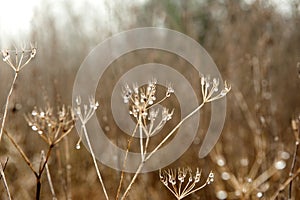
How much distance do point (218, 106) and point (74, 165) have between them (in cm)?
153

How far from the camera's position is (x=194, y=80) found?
4953 mm

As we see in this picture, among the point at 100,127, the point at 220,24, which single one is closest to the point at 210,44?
the point at 220,24

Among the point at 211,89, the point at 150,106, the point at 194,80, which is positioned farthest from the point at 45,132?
the point at 194,80

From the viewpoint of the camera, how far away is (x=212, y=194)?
13.0 ft

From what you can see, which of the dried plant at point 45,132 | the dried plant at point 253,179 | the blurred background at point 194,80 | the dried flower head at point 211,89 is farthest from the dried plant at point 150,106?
the blurred background at point 194,80

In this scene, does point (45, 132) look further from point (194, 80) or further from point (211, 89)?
point (194, 80)

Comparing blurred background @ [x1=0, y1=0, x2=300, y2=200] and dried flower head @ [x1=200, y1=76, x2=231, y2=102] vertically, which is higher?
blurred background @ [x1=0, y1=0, x2=300, y2=200]

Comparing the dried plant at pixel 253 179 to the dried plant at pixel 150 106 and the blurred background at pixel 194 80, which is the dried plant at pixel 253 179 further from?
the dried plant at pixel 150 106

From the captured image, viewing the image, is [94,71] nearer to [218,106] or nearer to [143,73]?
[143,73]

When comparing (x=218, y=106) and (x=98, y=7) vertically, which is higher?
(x=98, y=7)

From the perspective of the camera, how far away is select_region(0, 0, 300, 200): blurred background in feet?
12.3

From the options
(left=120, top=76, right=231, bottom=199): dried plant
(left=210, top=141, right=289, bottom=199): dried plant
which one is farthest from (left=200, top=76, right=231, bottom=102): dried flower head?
(left=210, top=141, right=289, bottom=199): dried plant

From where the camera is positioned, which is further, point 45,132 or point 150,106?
point 45,132

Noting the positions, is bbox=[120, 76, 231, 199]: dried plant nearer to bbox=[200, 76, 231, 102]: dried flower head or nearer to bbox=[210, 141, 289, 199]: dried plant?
bbox=[200, 76, 231, 102]: dried flower head
